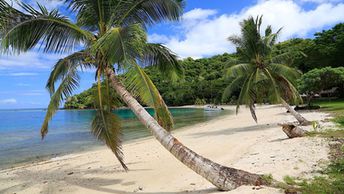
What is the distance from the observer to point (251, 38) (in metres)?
16.7

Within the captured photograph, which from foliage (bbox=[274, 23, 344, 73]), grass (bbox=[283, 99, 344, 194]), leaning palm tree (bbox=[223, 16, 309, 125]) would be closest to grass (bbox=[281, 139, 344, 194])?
grass (bbox=[283, 99, 344, 194])

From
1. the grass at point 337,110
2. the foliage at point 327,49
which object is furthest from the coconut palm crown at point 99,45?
the foliage at point 327,49

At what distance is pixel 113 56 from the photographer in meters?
5.57

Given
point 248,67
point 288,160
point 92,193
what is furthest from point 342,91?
point 92,193

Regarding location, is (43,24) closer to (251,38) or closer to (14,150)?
(251,38)

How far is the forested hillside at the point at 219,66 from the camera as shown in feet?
138

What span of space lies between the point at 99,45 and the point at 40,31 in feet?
6.11

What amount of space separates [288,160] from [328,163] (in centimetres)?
97

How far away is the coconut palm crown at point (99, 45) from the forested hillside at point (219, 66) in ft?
39.4

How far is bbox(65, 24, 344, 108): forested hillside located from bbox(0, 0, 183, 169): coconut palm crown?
12.0 m

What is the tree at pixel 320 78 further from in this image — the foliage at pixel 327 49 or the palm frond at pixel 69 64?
the palm frond at pixel 69 64

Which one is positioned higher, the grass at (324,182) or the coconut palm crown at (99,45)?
the coconut palm crown at (99,45)

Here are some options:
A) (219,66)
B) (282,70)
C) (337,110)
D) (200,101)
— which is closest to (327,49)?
(337,110)

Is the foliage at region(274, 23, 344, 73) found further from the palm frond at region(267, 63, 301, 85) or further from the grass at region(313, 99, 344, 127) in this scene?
the palm frond at region(267, 63, 301, 85)
